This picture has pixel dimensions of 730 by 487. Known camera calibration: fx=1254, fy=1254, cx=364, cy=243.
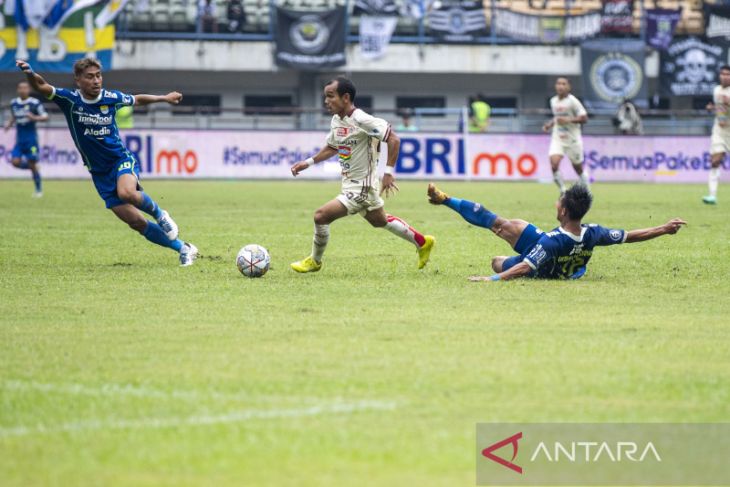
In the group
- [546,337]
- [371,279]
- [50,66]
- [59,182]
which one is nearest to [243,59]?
[50,66]

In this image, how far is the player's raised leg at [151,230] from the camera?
→ 40.4ft

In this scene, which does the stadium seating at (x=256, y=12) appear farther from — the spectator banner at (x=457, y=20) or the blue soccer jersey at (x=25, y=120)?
the blue soccer jersey at (x=25, y=120)

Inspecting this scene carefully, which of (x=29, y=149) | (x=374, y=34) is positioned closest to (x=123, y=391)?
(x=29, y=149)

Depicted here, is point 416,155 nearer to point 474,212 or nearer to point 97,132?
point 97,132

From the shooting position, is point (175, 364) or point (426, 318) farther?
Answer: point (426, 318)

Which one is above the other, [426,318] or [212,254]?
[426,318]

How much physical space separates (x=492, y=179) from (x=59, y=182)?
38.1 feet

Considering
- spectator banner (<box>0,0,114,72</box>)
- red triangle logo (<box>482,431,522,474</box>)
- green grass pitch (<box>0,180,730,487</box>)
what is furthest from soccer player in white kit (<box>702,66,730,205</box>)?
spectator banner (<box>0,0,114,72</box>)

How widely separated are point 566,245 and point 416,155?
2387 cm

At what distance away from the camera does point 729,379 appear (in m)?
6.50

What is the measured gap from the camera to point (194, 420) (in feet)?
18.1

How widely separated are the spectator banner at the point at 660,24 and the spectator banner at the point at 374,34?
29.1 ft

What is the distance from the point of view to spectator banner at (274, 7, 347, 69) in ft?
139

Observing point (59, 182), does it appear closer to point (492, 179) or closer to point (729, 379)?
point (492, 179)
